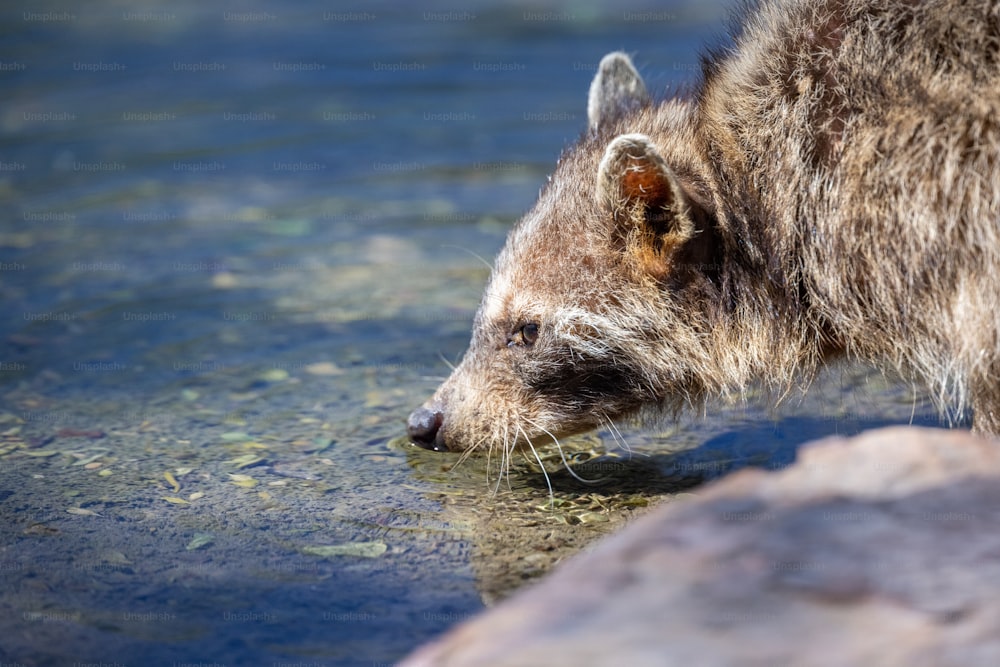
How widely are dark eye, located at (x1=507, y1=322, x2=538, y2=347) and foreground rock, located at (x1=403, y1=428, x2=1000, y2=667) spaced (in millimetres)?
2079

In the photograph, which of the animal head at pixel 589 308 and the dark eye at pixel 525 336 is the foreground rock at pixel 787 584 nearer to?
the animal head at pixel 589 308

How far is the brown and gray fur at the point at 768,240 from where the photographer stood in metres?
4.65

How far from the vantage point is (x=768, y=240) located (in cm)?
514

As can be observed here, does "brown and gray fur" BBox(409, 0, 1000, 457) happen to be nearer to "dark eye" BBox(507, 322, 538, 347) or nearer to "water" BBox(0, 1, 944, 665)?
"dark eye" BBox(507, 322, 538, 347)

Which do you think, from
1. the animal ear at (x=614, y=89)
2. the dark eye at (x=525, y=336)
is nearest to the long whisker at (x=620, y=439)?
the dark eye at (x=525, y=336)

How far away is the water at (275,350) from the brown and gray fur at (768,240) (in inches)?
22.1

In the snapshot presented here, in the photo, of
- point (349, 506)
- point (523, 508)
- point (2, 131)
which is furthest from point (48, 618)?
point (2, 131)

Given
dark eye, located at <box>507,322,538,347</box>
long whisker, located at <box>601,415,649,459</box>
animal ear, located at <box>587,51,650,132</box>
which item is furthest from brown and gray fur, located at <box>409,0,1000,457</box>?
animal ear, located at <box>587,51,650,132</box>

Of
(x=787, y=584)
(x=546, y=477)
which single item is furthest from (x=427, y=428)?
(x=787, y=584)

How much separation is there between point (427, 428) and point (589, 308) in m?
1.00

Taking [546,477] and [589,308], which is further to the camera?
[546,477]

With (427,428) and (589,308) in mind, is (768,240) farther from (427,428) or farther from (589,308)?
(427,428)

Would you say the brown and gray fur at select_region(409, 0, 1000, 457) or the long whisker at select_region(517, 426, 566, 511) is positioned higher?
the brown and gray fur at select_region(409, 0, 1000, 457)

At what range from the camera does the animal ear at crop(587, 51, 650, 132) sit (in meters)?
6.38
